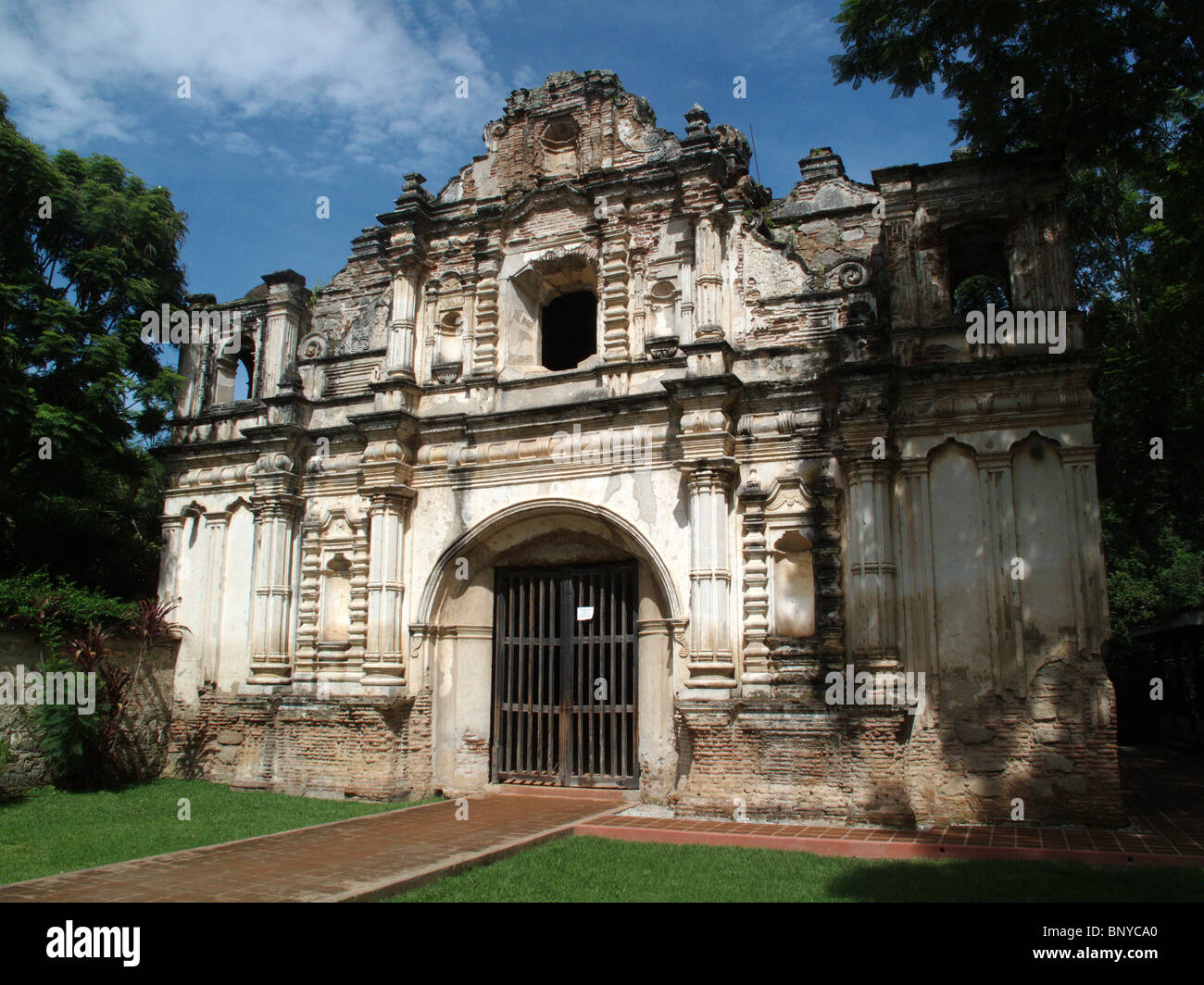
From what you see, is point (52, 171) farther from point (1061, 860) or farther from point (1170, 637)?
point (1170, 637)

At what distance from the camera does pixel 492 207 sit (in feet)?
47.2

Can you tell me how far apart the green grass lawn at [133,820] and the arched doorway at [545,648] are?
1559 millimetres

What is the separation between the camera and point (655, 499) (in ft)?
40.7

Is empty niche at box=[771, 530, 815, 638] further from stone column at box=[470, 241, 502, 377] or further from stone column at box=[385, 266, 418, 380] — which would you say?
stone column at box=[385, 266, 418, 380]

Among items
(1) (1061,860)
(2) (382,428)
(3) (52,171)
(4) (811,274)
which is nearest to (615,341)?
(4) (811,274)

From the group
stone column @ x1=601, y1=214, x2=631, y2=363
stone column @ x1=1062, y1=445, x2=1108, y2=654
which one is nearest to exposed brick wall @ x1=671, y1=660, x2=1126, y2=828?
stone column @ x1=1062, y1=445, x2=1108, y2=654

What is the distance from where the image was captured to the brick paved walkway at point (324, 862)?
739cm

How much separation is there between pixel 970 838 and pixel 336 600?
9.35 m

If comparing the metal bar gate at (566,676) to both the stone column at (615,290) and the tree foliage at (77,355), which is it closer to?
the stone column at (615,290)

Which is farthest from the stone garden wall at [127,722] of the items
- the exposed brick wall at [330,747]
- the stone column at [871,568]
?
the stone column at [871,568]

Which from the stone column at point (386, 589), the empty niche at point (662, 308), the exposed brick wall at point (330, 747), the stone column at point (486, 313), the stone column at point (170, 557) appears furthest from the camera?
the stone column at point (170, 557)

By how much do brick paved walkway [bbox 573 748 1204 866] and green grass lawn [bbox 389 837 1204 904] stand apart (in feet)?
1.00

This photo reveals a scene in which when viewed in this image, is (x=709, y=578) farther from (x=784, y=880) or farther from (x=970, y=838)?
(x=784, y=880)

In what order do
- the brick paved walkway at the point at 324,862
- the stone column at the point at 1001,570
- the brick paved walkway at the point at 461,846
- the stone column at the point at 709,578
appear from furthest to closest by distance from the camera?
the stone column at the point at 709,578 < the stone column at the point at 1001,570 < the brick paved walkway at the point at 461,846 < the brick paved walkway at the point at 324,862
